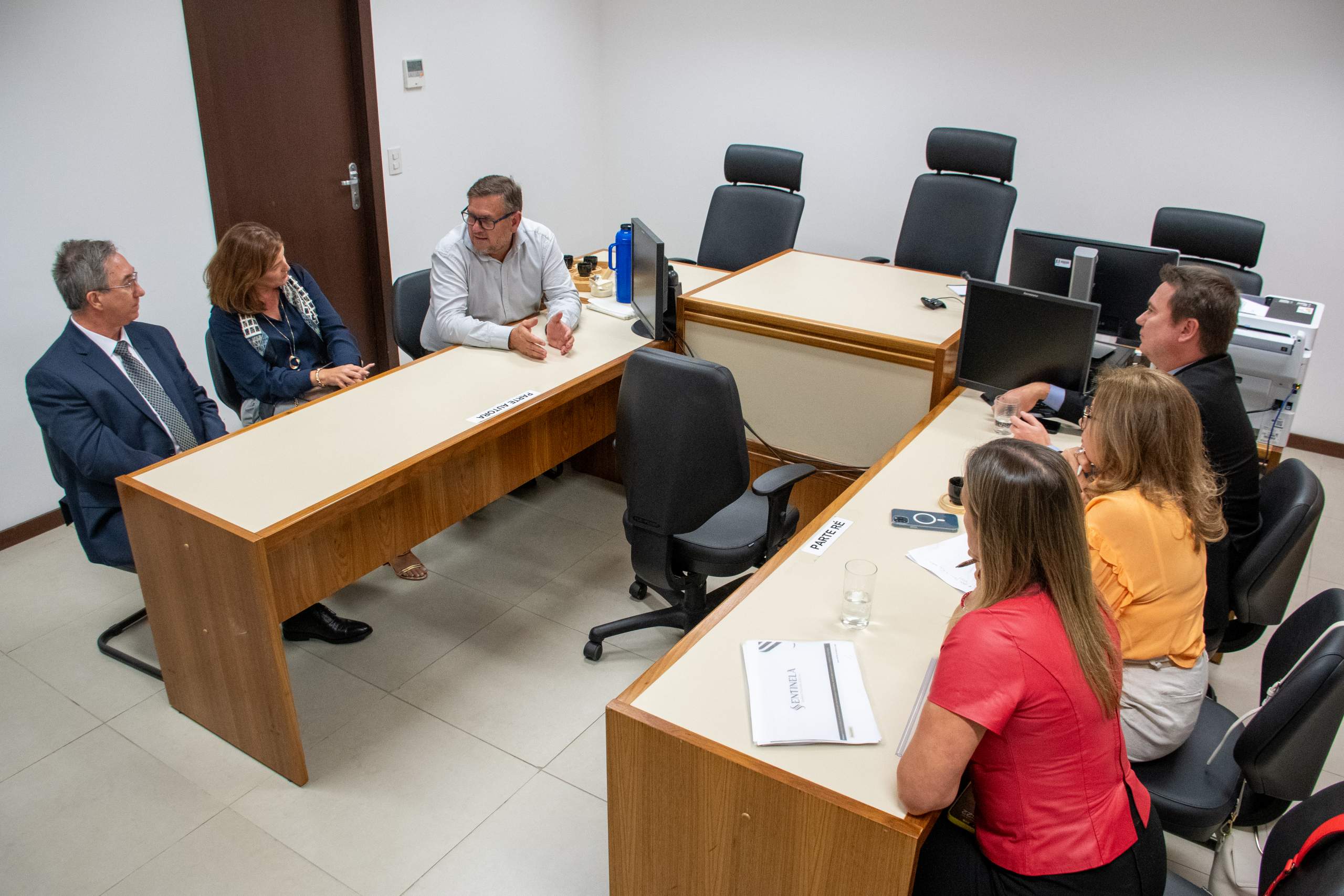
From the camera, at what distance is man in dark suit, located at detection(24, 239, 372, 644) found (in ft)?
9.04

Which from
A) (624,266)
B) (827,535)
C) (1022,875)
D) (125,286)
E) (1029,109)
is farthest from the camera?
(1029,109)

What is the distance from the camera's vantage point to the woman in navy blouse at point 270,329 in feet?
10.2

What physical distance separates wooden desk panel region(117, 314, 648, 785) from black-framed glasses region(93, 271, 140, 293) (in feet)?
1.85

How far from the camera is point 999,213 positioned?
4562 millimetres

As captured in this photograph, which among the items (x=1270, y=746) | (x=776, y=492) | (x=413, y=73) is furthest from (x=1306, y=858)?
(x=413, y=73)

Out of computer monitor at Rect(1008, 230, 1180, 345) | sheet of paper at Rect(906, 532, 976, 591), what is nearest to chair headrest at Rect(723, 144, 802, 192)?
computer monitor at Rect(1008, 230, 1180, 345)

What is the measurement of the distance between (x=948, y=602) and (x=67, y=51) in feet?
12.3

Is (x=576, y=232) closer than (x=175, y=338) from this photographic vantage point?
No

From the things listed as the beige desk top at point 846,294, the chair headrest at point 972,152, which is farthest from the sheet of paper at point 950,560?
the chair headrest at point 972,152

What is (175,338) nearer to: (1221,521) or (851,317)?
(851,317)

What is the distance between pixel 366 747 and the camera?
2.78 m

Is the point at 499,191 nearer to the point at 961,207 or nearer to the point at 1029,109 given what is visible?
the point at 961,207

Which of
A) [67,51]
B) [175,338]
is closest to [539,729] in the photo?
[175,338]

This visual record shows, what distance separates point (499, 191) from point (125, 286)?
126 cm
